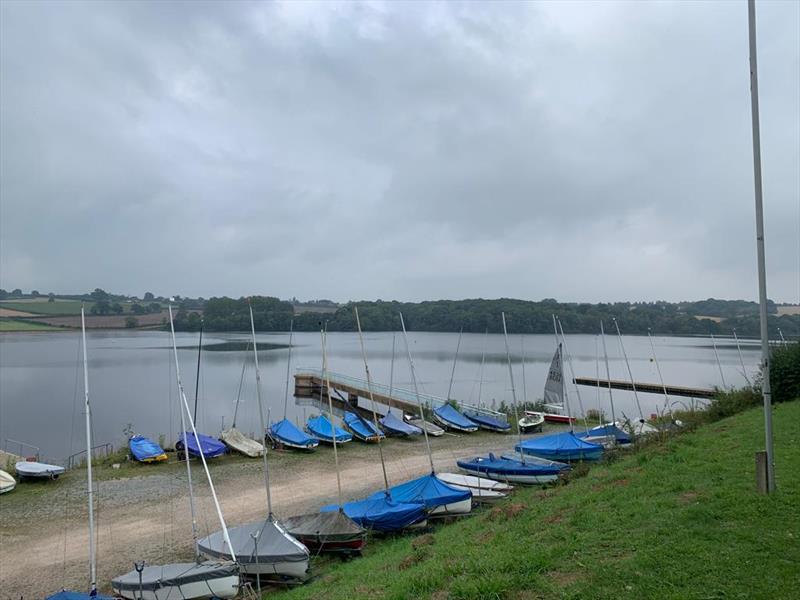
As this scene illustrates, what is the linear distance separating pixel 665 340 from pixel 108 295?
142560 mm

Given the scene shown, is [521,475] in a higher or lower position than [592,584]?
lower

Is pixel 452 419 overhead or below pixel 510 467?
below

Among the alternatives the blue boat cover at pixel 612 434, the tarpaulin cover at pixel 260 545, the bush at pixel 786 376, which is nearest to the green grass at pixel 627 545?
the tarpaulin cover at pixel 260 545

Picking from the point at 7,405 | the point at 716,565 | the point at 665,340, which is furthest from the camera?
the point at 665,340

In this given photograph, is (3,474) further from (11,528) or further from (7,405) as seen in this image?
(7,405)

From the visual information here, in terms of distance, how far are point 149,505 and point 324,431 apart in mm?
10762

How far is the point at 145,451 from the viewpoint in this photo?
2286cm

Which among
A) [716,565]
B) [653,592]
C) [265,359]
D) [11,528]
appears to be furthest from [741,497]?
[265,359]

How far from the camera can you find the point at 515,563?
7.21 meters

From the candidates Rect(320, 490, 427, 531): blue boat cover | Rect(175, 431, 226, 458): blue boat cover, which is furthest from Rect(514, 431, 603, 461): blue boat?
Rect(175, 431, 226, 458): blue boat cover

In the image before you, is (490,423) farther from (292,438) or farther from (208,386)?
(208,386)

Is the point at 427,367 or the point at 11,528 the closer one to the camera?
the point at 11,528

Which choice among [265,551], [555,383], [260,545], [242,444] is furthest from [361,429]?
[265,551]

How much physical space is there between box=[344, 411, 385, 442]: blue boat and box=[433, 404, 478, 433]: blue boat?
4.17 metres
